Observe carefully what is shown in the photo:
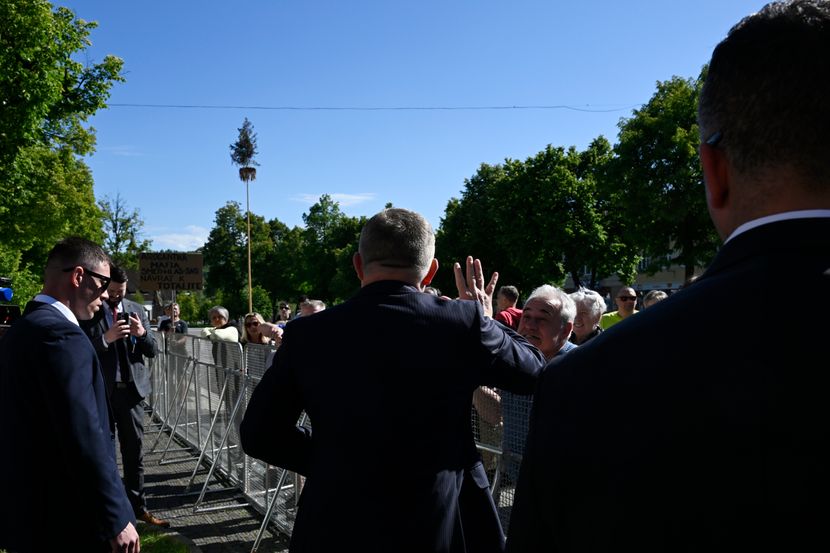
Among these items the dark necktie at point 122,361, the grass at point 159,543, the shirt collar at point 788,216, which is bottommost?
the grass at point 159,543

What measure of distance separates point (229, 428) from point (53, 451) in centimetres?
456

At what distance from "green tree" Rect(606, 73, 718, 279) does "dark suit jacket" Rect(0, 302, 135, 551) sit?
31.4 m

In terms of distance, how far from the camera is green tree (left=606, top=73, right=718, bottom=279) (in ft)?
104

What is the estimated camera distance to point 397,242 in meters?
2.55

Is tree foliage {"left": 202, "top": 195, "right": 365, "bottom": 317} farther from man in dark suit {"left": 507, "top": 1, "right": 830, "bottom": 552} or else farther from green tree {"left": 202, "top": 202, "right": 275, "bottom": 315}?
man in dark suit {"left": 507, "top": 1, "right": 830, "bottom": 552}

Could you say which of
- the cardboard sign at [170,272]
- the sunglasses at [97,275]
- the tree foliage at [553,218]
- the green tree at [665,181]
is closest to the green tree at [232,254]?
the tree foliage at [553,218]

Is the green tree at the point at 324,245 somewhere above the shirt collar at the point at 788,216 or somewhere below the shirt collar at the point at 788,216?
above

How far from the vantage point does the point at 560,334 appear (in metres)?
4.21

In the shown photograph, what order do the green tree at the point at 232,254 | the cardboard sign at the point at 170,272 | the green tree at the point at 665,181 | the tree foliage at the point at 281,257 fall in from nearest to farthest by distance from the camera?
1. the cardboard sign at the point at 170,272
2. the green tree at the point at 665,181
3. the tree foliage at the point at 281,257
4. the green tree at the point at 232,254

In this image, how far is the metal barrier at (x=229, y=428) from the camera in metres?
3.80

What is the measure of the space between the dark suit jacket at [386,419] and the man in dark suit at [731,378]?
125cm

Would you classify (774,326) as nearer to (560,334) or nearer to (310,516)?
(310,516)

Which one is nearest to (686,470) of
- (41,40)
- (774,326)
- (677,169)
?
(774,326)

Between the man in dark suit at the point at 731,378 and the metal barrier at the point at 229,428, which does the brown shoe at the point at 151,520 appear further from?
the man in dark suit at the point at 731,378
